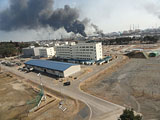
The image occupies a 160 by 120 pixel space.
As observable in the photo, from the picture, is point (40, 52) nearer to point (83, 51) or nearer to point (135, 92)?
point (83, 51)

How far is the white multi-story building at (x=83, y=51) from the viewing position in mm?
45719

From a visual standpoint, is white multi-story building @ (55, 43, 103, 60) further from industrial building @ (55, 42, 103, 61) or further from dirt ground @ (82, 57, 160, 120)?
dirt ground @ (82, 57, 160, 120)

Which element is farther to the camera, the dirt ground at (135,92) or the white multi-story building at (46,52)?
the white multi-story building at (46,52)

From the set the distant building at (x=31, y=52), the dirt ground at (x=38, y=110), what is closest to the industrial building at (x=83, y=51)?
the dirt ground at (x=38, y=110)

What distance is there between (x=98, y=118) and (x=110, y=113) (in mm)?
1873

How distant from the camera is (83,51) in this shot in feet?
159

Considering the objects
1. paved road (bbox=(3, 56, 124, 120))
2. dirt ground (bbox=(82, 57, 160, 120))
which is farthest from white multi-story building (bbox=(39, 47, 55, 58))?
paved road (bbox=(3, 56, 124, 120))

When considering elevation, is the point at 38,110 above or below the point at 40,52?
below

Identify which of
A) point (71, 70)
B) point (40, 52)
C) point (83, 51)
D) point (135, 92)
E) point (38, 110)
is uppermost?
point (83, 51)

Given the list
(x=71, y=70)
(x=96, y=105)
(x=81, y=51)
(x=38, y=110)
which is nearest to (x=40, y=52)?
(x=81, y=51)

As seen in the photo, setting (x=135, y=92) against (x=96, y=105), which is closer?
(x=96, y=105)

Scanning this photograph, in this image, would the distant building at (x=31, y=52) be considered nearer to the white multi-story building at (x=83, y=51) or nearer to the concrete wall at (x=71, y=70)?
the white multi-story building at (x=83, y=51)

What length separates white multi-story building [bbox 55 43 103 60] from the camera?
45719mm

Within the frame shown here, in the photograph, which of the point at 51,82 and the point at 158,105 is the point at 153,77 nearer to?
the point at 158,105
